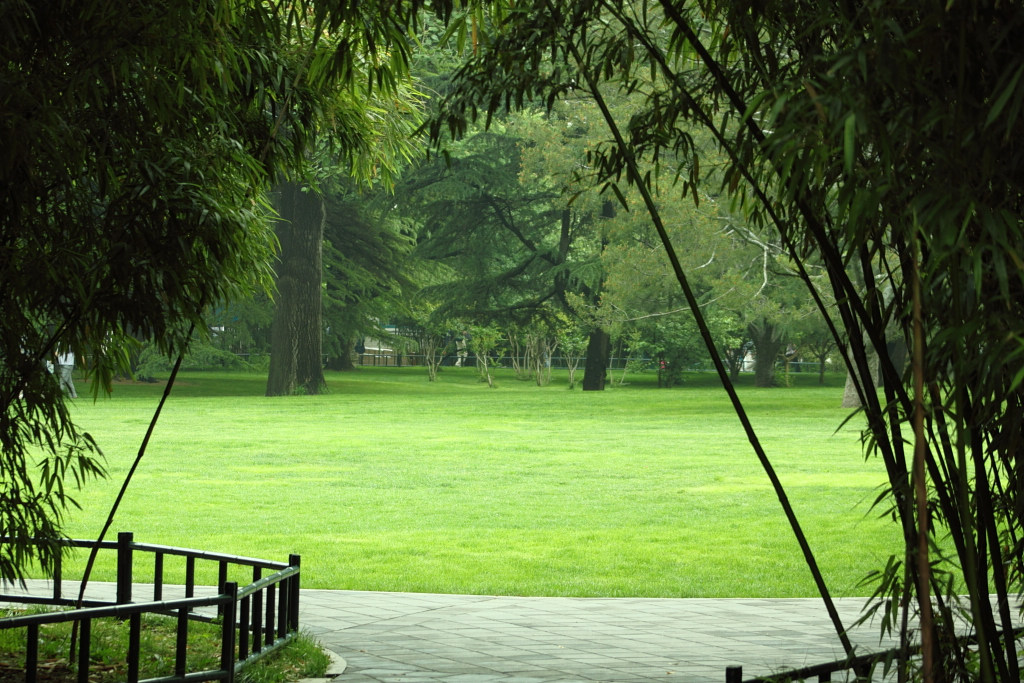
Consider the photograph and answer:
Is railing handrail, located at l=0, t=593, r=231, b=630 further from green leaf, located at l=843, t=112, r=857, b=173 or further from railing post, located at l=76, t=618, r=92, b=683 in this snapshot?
green leaf, located at l=843, t=112, r=857, b=173

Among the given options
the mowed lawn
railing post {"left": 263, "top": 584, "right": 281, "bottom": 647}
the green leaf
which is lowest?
the mowed lawn

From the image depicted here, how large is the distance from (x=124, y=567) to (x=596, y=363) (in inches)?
1279

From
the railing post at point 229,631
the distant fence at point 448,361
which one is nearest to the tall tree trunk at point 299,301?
the distant fence at point 448,361

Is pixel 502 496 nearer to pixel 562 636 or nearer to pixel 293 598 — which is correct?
pixel 562 636

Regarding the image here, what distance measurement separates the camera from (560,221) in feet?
136

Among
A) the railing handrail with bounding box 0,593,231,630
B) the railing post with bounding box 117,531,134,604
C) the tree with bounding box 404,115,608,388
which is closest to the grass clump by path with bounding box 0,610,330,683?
the railing post with bounding box 117,531,134,604

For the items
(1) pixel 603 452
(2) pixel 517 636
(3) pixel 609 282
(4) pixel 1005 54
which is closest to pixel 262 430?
(1) pixel 603 452

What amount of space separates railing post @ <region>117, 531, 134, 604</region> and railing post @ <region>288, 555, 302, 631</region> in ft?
3.12

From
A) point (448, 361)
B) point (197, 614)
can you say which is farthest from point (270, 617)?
point (448, 361)

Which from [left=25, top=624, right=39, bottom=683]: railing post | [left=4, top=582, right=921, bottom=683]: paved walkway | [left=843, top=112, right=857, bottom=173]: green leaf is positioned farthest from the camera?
[left=4, top=582, right=921, bottom=683]: paved walkway

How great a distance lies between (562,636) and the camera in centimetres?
743

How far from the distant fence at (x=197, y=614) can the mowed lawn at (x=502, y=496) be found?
261 centimetres

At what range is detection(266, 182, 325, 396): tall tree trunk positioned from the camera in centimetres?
3403

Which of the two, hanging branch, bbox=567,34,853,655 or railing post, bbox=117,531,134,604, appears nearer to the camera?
hanging branch, bbox=567,34,853,655
